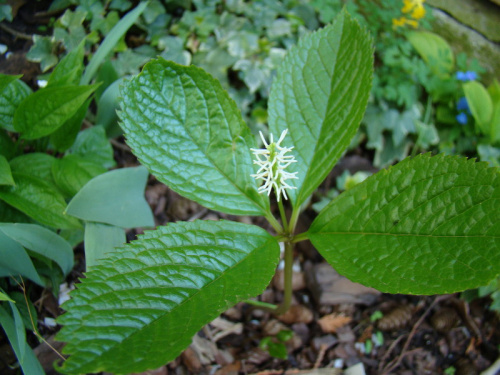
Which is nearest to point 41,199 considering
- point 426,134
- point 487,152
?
point 426,134

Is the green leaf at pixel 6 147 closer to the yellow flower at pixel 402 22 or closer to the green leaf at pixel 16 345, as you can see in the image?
the green leaf at pixel 16 345

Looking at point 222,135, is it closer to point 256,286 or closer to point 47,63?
point 256,286

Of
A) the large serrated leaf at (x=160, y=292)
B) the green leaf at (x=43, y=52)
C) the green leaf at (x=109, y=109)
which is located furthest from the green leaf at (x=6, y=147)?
the large serrated leaf at (x=160, y=292)

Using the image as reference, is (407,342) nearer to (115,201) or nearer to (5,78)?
(115,201)

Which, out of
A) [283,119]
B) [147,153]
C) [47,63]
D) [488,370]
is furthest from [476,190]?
[47,63]

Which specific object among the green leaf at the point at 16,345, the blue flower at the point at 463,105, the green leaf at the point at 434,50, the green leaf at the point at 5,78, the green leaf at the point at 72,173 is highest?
the green leaf at the point at 434,50
